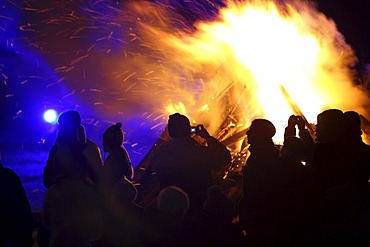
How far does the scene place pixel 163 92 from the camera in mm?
14352

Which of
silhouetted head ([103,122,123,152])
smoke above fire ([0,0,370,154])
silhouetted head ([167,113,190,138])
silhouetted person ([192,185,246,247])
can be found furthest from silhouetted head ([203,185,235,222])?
smoke above fire ([0,0,370,154])

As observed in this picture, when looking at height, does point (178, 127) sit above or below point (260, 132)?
above

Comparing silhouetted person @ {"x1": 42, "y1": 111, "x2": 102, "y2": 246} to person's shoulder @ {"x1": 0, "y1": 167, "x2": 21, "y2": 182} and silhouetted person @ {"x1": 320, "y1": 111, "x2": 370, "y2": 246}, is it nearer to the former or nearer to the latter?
person's shoulder @ {"x1": 0, "y1": 167, "x2": 21, "y2": 182}

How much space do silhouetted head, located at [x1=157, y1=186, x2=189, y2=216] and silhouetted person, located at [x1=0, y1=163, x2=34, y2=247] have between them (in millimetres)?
943

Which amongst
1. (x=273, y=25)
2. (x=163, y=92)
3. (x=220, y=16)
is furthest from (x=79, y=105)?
(x=273, y=25)

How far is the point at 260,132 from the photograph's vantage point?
317cm

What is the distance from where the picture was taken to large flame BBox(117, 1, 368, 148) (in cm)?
849

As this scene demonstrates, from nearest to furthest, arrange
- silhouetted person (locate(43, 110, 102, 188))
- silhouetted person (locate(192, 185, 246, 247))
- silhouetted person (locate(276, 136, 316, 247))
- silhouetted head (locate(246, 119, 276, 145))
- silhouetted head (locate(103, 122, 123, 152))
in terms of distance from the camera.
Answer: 1. silhouetted person (locate(192, 185, 246, 247))
2. silhouetted person (locate(276, 136, 316, 247))
3. silhouetted head (locate(246, 119, 276, 145))
4. silhouetted person (locate(43, 110, 102, 188))
5. silhouetted head (locate(103, 122, 123, 152))

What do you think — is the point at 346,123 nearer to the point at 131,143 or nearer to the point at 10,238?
the point at 10,238

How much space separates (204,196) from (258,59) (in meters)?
6.05

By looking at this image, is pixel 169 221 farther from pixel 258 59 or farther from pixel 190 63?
pixel 190 63

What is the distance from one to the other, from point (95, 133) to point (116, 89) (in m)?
2.25

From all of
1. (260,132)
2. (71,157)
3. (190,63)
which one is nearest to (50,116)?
(190,63)

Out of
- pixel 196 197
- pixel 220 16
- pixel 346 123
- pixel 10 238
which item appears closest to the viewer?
pixel 10 238
